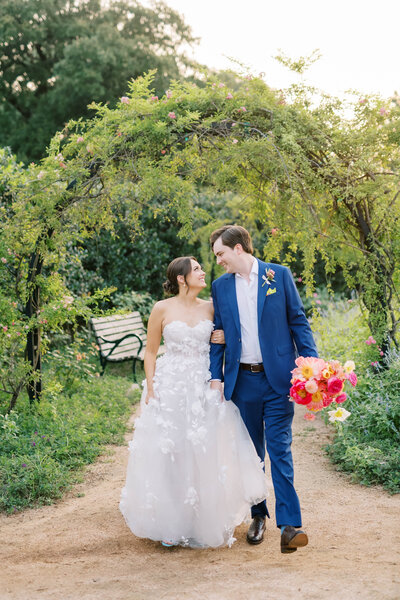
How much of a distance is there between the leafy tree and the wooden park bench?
1079cm

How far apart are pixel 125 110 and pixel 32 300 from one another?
6.91ft

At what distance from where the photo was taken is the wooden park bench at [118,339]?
27.1 feet

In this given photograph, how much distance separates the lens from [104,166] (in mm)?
5133

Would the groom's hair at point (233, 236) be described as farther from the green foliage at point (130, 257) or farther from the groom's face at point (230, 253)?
the green foliage at point (130, 257)

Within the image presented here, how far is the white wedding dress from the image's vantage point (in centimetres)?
351

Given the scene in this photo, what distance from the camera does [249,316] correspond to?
354cm

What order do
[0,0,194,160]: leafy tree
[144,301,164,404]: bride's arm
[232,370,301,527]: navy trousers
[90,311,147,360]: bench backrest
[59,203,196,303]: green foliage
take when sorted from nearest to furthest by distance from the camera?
1. [232,370,301,527]: navy trousers
2. [144,301,164,404]: bride's arm
3. [90,311,147,360]: bench backrest
4. [59,203,196,303]: green foliage
5. [0,0,194,160]: leafy tree

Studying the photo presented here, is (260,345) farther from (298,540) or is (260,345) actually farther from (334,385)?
(298,540)

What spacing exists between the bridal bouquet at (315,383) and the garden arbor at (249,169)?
1978 millimetres

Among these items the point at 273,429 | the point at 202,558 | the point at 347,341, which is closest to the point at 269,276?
the point at 273,429

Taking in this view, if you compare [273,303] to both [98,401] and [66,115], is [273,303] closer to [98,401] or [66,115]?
[98,401]

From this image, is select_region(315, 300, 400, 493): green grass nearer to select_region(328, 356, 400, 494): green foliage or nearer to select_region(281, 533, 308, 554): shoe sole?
select_region(328, 356, 400, 494): green foliage

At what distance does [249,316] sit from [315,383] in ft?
2.15

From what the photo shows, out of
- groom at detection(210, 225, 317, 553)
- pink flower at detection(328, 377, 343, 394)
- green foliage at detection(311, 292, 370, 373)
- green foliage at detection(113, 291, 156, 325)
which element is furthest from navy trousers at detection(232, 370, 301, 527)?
green foliage at detection(113, 291, 156, 325)
